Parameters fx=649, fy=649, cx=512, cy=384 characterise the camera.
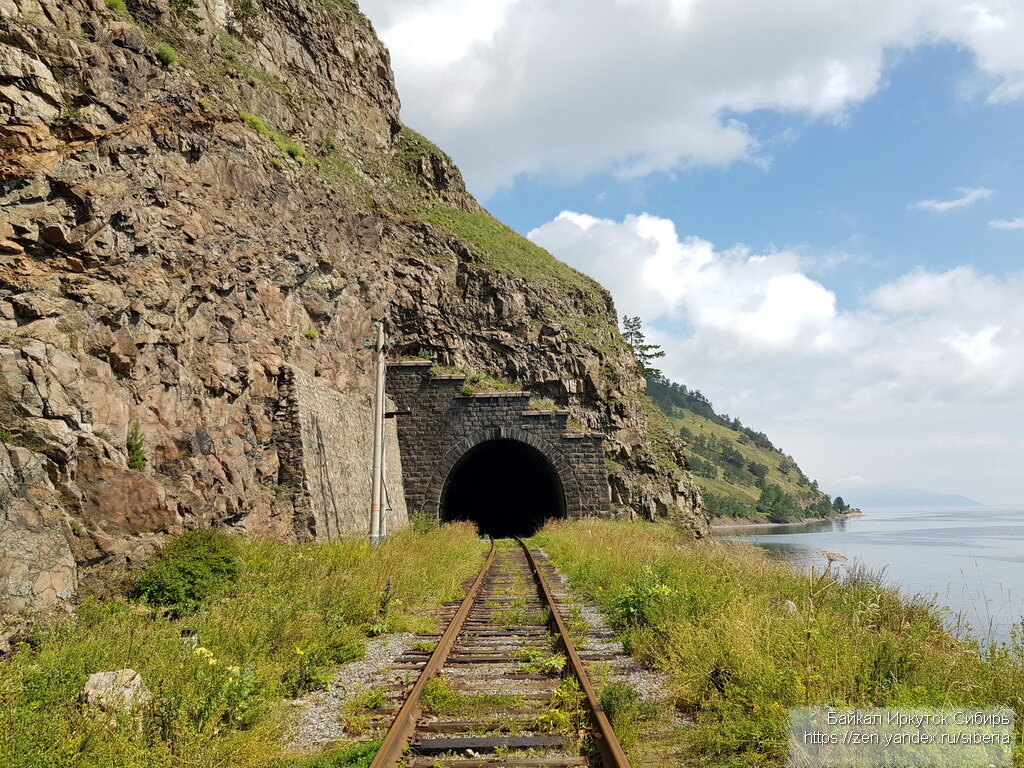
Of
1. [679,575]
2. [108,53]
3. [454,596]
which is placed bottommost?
[454,596]

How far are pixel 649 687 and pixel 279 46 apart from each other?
103 ft

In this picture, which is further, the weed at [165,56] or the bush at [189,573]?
the weed at [165,56]

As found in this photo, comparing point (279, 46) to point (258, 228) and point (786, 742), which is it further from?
point (786, 742)

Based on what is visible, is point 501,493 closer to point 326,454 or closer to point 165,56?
point 326,454

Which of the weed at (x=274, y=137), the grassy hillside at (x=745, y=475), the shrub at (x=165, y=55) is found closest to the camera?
the shrub at (x=165, y=55)

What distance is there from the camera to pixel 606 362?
32.1 meters

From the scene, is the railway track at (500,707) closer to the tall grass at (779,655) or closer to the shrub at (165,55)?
the tall grass at (779,655)

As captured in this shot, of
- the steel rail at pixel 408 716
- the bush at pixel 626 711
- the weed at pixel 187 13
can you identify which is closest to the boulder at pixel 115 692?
the steel rail at pixel 408 716

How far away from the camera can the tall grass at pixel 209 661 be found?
426cm

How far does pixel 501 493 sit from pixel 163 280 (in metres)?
27.0

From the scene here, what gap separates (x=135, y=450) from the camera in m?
10.4

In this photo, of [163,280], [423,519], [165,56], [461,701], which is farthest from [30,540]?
[423,519]

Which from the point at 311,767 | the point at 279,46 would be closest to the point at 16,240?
the point at 311,767

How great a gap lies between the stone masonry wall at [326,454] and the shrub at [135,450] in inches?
210
